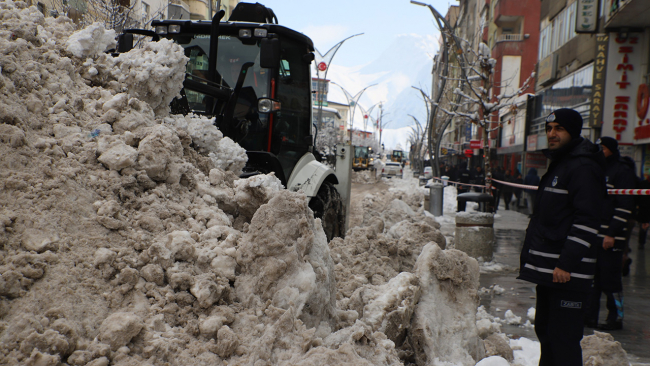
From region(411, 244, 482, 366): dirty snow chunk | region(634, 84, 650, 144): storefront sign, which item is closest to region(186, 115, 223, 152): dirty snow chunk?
region(411, 244, 482, 366): dirty snow chunk

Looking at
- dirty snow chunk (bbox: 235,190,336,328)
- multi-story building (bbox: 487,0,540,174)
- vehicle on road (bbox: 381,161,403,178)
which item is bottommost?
vehicle on road (bbox: 381,161,403,178)

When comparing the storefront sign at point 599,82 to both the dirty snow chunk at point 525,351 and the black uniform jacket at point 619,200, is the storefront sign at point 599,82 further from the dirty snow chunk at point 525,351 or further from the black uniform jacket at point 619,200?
the dirty snow chunk at point 525,351

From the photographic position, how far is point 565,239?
3332 mm

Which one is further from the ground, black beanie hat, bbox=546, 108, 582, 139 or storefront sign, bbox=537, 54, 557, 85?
storefront sign, bbox=537, 54, 557, 85

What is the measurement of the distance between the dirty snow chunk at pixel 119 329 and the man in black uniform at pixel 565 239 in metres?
2.54

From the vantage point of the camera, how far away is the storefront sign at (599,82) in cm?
1566

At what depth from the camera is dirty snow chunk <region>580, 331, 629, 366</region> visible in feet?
12.1

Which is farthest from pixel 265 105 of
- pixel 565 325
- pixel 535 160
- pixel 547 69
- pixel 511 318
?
pixel 535 160

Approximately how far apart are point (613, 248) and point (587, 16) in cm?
1355

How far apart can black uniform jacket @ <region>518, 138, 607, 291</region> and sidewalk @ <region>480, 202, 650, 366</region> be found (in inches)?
67.5

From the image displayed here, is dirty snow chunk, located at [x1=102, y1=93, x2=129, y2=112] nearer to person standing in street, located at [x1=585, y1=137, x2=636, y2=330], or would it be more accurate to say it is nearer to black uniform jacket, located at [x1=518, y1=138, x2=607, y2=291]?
black uniform jacket, located at [x1=518, y1=138, x2=607, y2=291]

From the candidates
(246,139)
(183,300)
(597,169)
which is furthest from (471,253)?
(183,300)

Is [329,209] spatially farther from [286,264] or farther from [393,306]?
[286,264]

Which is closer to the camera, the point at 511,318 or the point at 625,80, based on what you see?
the point at 511,318
